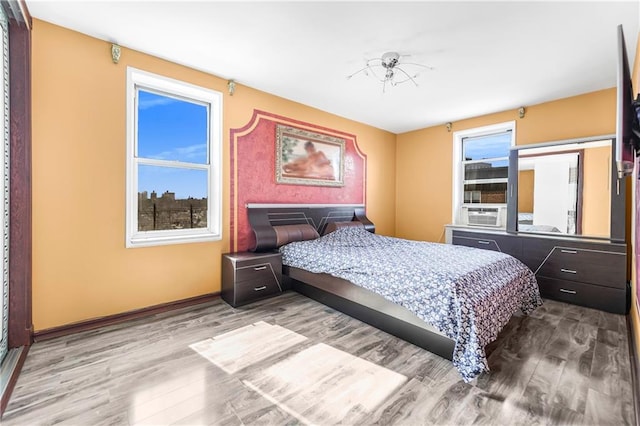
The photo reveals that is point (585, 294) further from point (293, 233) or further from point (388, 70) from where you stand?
point (293, 233)

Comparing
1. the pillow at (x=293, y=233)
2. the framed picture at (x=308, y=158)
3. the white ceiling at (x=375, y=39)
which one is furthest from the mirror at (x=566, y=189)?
the pillow at (x=293, y=233)

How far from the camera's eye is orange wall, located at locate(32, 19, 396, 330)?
2.38 meters

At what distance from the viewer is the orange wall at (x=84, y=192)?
2383 mm

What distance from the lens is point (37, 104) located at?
2348 millimetres

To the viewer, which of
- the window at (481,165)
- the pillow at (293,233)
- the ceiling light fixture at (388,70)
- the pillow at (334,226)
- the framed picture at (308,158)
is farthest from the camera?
the window at (481,165)

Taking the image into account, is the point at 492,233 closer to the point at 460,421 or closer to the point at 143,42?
Result: the point at 460,421

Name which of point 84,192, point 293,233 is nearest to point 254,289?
point 293,233

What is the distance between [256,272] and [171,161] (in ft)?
5.22

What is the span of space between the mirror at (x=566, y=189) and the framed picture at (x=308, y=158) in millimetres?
2620

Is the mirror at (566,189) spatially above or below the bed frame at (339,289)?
above

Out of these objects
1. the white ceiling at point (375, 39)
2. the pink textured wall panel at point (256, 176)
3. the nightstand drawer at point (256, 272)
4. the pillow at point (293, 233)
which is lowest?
the nightstand drawer at point (256, 272)

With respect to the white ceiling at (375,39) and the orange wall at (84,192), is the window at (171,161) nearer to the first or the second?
the orange wall at (84,192)

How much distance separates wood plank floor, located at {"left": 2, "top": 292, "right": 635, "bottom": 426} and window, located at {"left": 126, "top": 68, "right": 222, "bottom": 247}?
3.42 ft

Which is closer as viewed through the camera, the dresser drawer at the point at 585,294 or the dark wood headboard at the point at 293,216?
the dresser drawer at the point at 585,294
